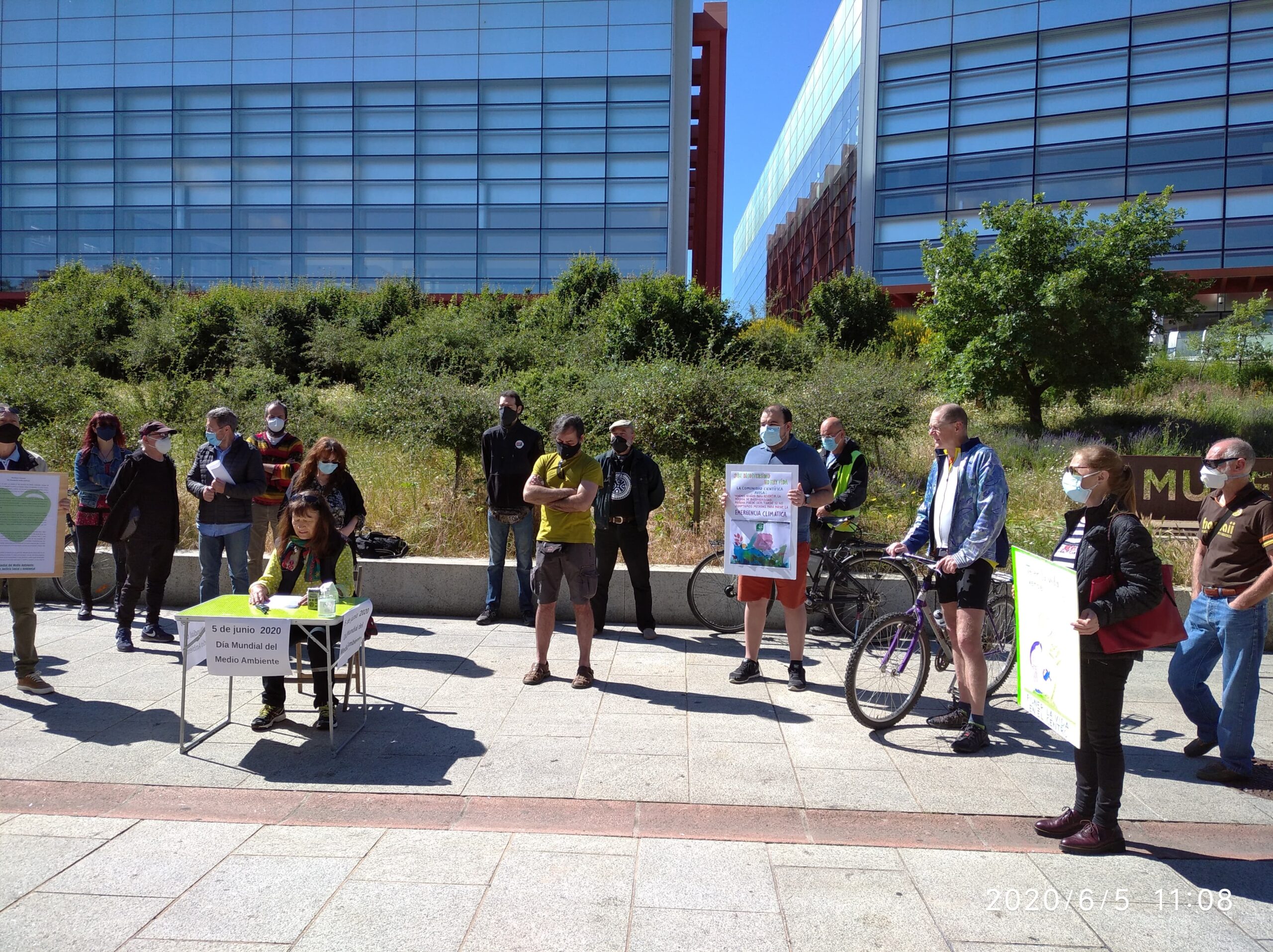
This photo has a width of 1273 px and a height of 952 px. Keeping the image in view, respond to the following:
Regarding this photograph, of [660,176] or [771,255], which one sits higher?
[771,255]

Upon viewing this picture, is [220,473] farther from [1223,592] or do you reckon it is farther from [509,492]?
[1223,592]

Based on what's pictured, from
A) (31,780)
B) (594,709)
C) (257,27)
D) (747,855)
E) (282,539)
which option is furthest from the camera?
(257,27)

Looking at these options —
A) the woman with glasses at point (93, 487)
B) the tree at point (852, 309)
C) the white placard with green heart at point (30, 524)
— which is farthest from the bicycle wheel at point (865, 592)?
the tree at point (852, 309)

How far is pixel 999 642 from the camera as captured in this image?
627 centimetres

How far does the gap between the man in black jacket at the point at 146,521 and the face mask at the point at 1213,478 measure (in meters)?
7.27

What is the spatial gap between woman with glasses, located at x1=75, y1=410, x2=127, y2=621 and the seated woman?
134 inches

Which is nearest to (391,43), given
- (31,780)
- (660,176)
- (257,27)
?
(257,27)

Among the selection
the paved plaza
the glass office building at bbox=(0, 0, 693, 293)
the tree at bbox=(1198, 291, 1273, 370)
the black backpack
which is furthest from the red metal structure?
the paved plaza

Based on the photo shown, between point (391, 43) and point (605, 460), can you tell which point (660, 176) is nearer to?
point (391, 43)

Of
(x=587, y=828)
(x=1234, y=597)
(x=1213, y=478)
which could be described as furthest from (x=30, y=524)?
(x=1234, y=597)

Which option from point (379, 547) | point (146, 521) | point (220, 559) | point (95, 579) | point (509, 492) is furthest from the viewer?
point (95, 579)

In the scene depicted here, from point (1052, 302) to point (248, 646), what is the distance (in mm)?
19556

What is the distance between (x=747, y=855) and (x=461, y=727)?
7.28 ft

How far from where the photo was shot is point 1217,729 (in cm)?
478
